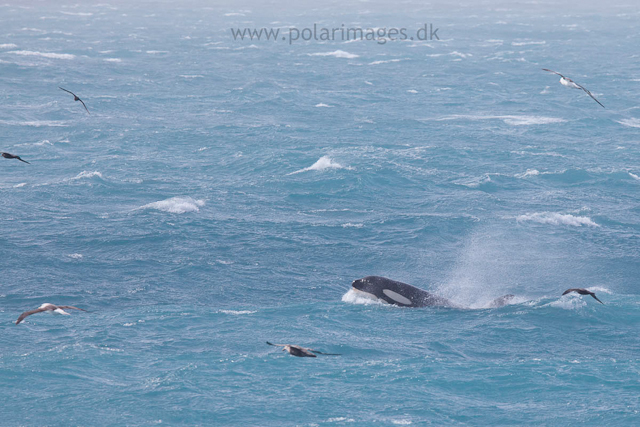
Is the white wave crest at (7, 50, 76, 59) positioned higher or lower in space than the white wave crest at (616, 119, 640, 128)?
higher

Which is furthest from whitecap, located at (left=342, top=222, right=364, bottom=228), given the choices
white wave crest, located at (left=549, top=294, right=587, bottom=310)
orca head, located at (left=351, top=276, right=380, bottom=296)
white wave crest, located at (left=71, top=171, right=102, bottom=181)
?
white wave crest, located at (left=71, top=171, right=102, bottom=181)

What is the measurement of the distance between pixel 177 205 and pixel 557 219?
2697 centimetres

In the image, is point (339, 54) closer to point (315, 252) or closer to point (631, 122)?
point (631, 122)

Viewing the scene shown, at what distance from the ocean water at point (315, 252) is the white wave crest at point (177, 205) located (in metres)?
0.27

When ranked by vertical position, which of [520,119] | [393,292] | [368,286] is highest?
[368,286]

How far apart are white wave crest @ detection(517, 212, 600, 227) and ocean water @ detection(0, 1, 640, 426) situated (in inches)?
10.3

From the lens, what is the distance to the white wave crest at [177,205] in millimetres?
54406

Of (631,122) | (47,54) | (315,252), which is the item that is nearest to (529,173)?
(315,252)

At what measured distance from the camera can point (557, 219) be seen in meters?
54.4

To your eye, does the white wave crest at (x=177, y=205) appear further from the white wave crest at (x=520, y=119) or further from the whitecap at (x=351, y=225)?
the white wave crest at (x=520, y=119)

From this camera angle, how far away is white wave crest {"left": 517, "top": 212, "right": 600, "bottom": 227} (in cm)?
5378

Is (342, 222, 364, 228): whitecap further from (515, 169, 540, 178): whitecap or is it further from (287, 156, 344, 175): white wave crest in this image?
(515, 169, 540, 178): whitecap

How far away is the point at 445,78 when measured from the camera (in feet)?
379

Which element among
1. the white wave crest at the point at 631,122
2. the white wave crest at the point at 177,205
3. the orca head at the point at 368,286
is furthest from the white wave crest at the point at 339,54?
the orca head at the point at 368,286
